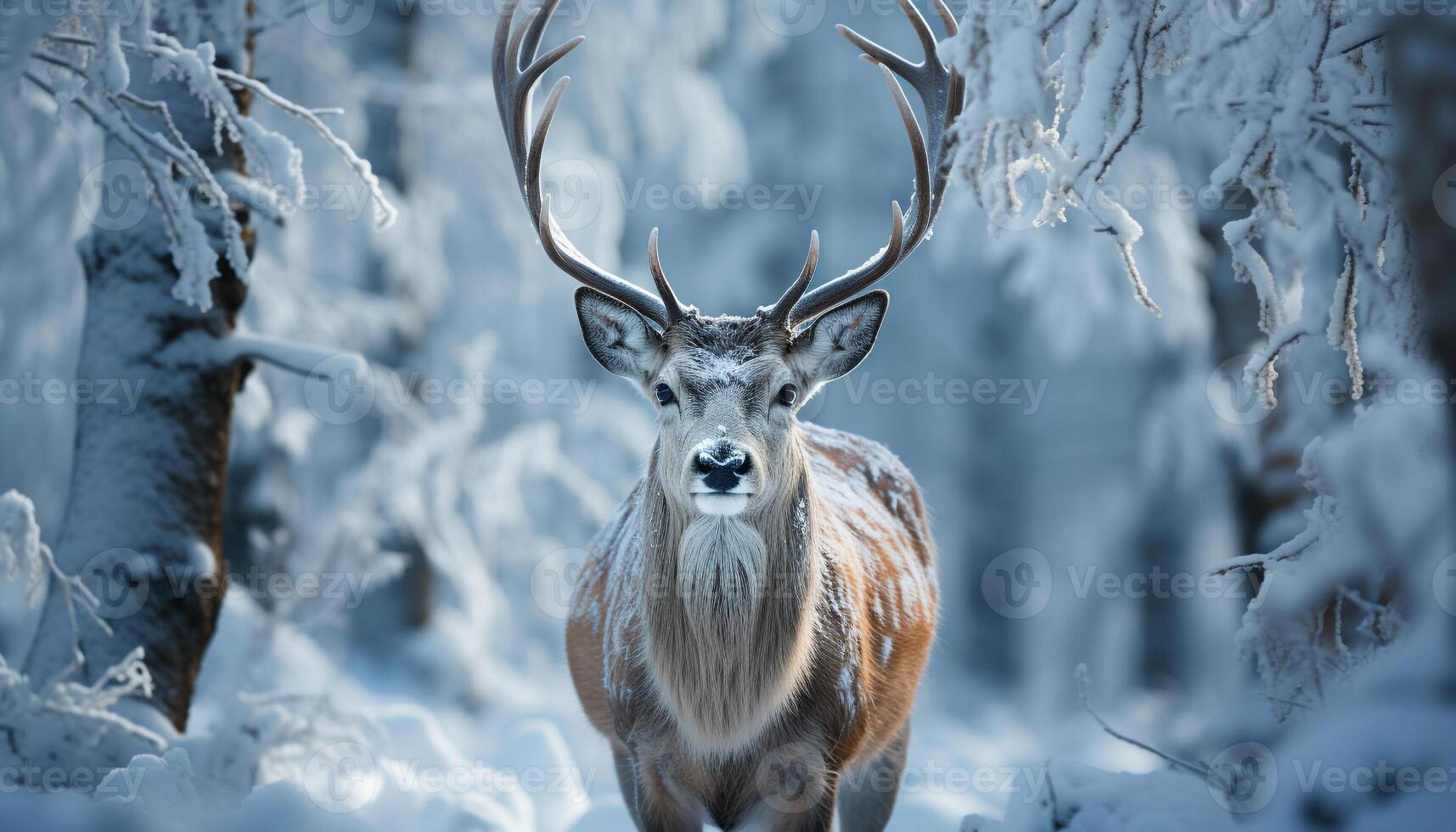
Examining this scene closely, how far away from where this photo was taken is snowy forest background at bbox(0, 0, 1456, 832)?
3123mm

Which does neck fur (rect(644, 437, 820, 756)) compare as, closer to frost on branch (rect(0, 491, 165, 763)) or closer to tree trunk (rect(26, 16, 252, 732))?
frost on branch (rect(0, 491, 165, 763))

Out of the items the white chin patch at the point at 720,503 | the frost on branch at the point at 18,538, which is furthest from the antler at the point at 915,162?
the frost on branch at the point at 18,538

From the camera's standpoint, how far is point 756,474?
3537 millimetres

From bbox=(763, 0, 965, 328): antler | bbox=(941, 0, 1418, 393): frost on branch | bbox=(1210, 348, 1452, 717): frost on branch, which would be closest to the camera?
bbox=(1210, 348, 1452, 717): frost on branch

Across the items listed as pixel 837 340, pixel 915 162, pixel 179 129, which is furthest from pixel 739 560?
pixel 179 129

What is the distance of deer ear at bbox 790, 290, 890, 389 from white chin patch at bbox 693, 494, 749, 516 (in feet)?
2.52

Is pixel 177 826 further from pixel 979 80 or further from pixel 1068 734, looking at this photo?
pixel 1068 734

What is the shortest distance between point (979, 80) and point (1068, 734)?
1146cm

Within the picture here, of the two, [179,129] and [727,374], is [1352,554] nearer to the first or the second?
[727,374]

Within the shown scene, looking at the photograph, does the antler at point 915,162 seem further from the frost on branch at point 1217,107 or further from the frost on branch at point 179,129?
the frost on branch at point 179,129

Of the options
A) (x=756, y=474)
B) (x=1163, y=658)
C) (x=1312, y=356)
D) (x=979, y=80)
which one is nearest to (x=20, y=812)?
(x=756, y=474)

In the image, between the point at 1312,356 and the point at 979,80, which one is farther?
the point at 1312,356

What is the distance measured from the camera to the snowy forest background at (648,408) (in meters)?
3.12

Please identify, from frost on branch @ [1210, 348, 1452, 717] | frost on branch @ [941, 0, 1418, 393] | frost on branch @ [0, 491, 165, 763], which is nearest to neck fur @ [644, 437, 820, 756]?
frost on branch @ [941, 0, 1418, 393]
